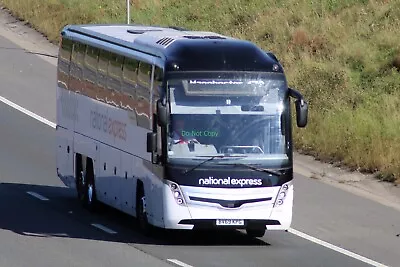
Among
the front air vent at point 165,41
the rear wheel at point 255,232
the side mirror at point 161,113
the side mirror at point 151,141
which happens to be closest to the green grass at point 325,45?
the rear wheel at point 255,232

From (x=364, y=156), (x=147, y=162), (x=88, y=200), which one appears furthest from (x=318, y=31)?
(x=147, y=162)

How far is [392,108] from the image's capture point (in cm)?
2923

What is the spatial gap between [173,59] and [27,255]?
3533mm

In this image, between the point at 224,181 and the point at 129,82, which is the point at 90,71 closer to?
the point at 129,82

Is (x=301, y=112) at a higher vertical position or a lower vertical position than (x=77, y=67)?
higher

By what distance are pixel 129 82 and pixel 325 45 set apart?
17.2m

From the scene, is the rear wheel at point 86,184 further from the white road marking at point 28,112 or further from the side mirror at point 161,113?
the white road marking at point 28,112

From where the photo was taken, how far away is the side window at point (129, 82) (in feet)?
63.5

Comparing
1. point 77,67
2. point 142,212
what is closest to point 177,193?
point 142,212

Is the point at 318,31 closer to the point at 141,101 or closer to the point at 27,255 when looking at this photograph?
the point at 141,101

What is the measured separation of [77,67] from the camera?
22203 mm

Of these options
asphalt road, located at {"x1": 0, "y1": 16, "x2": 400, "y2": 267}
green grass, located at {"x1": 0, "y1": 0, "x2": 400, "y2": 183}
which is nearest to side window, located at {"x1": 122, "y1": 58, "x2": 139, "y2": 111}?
asphalt road, located at {"x1": 0, "y1": 16, "x2": 400, "y2": 267}

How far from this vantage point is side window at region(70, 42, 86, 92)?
72.2ft

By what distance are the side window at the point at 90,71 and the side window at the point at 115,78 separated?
0.77m
